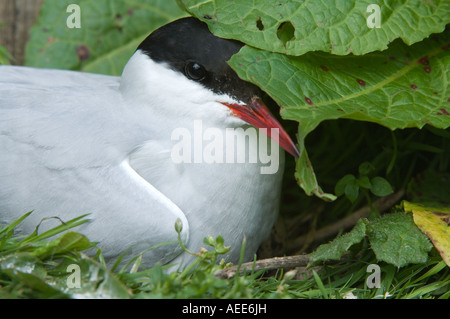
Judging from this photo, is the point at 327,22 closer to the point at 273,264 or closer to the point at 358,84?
the point at 358,84

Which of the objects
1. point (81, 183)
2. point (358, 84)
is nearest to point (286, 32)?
point (358, 84)

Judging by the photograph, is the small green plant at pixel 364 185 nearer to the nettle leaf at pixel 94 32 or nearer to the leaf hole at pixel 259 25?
the leaf hole at pixel 259 25

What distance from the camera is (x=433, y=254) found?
2.02 metres

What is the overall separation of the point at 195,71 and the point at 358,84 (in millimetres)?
553

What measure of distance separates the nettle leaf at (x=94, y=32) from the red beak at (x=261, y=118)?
92 cm

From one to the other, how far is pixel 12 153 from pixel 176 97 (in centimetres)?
57

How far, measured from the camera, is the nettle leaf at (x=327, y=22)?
6.51ft

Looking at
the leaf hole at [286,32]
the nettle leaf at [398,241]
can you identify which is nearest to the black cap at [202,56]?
the leaf hole at [286,32]

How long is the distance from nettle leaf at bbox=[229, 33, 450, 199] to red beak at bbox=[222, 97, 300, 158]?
0.07 metres

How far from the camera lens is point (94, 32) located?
9.11 ft

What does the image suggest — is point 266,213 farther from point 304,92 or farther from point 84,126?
point 84,126

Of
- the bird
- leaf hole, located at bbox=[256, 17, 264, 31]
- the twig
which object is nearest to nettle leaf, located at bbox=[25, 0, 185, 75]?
the bird
